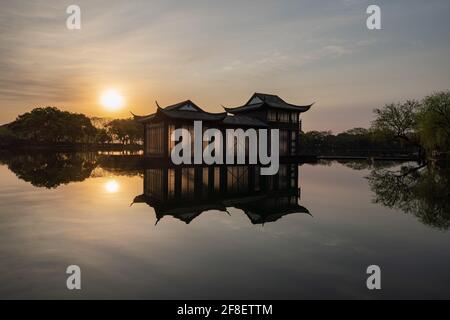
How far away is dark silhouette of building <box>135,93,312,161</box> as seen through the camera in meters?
26.0

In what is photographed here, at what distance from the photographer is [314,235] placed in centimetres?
761

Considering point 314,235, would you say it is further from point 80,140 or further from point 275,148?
point 80,140

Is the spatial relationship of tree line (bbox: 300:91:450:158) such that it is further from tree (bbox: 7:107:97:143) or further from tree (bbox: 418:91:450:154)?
tree (bbox: 7:107:97:143)

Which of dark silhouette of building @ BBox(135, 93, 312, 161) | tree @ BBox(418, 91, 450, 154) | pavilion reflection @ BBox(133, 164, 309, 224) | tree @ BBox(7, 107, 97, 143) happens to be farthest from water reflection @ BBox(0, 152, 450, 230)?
tree @ BBox(7, 107, 97, 143)

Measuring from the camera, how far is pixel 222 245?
6.74 m

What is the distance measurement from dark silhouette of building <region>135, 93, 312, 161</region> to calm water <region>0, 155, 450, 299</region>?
531 inches

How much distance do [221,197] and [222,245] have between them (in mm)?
6439

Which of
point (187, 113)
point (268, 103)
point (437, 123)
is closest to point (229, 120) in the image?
point (187, 113)

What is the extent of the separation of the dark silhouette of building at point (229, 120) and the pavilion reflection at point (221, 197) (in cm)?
814

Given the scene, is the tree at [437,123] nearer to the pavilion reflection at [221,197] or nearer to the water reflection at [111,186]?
the pavilion reflection at [221,197]

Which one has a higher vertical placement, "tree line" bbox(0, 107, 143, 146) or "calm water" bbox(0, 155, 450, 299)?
"tree line" bbox(0, 107, 143, 146)

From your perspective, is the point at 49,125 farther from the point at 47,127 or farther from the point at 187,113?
the point at 187,113

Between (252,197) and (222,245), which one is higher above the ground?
(252,197)

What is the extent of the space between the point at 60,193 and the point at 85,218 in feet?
17.8
